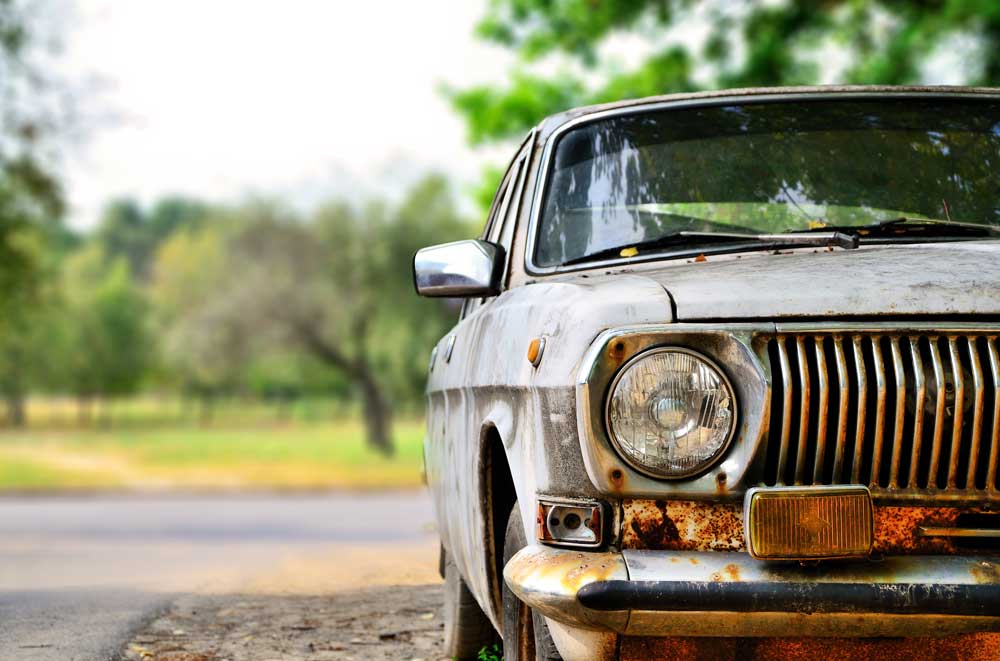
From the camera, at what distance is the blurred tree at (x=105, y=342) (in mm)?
77688

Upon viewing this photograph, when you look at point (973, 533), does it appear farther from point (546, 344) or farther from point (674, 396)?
point (546, 344)

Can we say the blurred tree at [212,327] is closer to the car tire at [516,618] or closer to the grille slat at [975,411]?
the car tire at [516,618]

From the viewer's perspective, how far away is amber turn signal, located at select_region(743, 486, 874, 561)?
118 inches

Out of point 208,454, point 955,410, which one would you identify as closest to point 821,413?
point 955,410

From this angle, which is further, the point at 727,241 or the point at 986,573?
the point at 727,241

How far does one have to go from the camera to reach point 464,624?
5.65m

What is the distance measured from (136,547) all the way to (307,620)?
919cm

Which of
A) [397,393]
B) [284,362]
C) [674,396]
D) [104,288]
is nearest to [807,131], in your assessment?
[674,396]

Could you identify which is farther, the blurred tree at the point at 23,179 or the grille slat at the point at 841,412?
the blurred tree at the point at 23,179

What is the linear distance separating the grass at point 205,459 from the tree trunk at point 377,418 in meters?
0.41

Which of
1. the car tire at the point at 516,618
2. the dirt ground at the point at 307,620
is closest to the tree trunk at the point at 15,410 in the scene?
the dirt ground at the point at 307,620

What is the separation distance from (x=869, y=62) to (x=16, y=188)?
687 inches

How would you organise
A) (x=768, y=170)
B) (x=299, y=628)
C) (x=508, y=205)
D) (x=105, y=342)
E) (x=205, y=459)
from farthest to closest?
(x=105, y=342) < (x=205, y=459) < (x=299, y=628) < (x=508, y=205) < (x=768, y=170)

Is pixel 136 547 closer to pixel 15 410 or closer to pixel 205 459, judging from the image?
pixel 205 459
